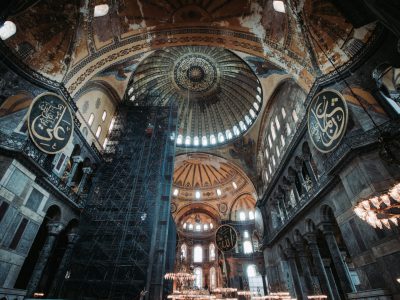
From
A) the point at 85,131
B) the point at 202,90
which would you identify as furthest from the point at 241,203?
the point at 85,131

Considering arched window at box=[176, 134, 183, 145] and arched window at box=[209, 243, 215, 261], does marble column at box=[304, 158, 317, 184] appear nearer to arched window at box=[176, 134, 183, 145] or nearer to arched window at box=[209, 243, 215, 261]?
arched window at box=[176, 134, 183, 145]

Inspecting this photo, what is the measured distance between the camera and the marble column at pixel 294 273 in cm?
1225

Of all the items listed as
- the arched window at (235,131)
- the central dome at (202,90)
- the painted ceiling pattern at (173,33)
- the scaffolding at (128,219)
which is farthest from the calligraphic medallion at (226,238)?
the painted ceiling pattern at (173,33)

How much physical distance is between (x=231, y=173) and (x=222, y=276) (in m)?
10.5

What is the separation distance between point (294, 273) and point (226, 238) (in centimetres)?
762

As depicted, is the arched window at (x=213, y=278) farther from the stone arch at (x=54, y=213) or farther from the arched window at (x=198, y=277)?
the stone arch at (x=54, y=213)

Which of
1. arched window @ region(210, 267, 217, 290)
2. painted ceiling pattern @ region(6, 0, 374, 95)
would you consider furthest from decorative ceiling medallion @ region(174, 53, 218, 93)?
arched window @ region(210, 267, 217, 290)

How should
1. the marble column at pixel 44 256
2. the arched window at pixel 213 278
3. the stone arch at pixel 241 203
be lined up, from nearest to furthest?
the marble column at pixel 44 256 → the arched window at pixel 213 278 → the stone arch at pixel 241 203

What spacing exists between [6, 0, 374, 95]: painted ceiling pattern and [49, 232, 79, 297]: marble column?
7.42 meters

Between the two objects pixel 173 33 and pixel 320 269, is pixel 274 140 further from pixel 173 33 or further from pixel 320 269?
pixel 173 33

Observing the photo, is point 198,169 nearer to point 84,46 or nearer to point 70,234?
point 70,234

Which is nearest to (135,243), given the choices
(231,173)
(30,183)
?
(30,183)

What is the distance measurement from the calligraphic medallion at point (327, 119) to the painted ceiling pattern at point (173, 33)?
139cm

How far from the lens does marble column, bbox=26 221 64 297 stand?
29.4ft
